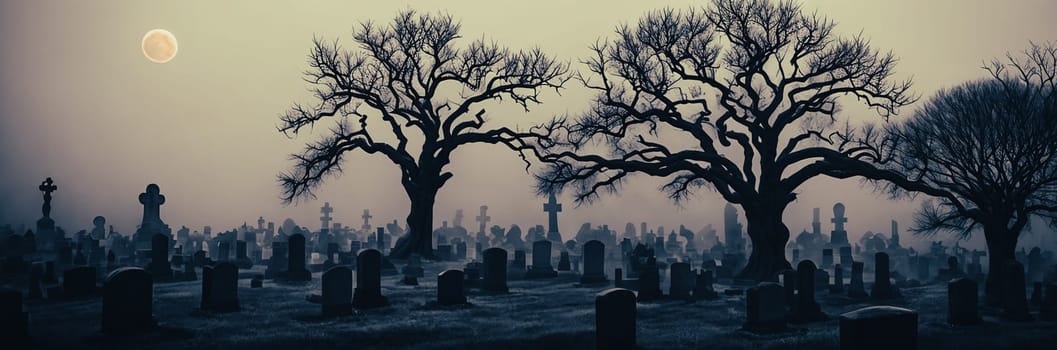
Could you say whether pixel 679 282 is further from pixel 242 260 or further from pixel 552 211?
pixel 552 211

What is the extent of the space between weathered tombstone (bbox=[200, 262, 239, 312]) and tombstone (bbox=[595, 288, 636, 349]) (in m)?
8.00

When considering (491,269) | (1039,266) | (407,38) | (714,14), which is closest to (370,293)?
(491,269)

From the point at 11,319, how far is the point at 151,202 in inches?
1164

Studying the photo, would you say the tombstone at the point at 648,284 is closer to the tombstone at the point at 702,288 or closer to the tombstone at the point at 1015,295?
the tombstone at the point at 702,288

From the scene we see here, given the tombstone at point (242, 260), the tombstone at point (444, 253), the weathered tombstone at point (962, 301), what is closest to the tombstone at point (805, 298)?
the weathered tombstone at point (962, 301)

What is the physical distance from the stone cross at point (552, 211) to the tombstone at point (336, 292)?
2722 cm

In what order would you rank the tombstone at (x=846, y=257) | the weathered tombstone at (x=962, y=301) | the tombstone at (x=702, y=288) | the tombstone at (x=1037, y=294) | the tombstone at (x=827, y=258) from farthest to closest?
the tombstone at (x=846, y=257) < the tombstone at (x=827, y=258) < the tombstone at (x=702, y=288) < the tombstone at (x=1037, y=294) < the weathered tombstone at (x=962, y=301)

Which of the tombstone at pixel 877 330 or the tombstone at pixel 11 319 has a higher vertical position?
the tombstone at pixel 877 330

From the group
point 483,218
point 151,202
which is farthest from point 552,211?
point 151,202

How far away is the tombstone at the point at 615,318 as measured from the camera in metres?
9.94

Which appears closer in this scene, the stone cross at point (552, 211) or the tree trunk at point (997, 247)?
the tree trunk at point (997, 247)

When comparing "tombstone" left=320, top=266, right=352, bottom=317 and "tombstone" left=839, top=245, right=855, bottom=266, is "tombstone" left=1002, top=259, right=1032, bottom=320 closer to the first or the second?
"tombstone" left=320, top=266, right=352, bottom=317

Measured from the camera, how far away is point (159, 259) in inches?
834

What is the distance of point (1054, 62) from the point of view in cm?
2052
